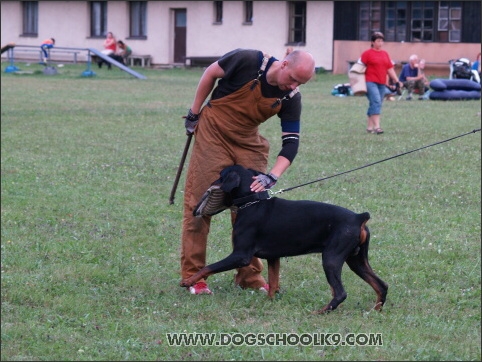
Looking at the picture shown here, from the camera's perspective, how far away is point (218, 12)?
44219 mm

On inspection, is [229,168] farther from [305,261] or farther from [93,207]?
[93,207]

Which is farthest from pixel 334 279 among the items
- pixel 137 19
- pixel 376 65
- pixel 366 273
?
pixel 137 19

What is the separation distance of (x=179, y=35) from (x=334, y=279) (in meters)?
40.3

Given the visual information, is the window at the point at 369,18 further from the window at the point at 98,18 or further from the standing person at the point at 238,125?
the standing person at the point at 238,125

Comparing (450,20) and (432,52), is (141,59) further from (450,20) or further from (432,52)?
(450,20)

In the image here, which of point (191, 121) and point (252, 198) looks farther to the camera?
point (191, 121)

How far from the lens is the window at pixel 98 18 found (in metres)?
46.8

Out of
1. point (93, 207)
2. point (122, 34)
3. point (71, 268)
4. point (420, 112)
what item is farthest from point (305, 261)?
point (122, 34)

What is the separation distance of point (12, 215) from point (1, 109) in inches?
507

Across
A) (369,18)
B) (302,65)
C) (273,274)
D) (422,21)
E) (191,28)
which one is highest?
(369,18)

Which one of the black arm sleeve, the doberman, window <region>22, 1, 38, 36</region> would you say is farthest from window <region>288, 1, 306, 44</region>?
the doberman

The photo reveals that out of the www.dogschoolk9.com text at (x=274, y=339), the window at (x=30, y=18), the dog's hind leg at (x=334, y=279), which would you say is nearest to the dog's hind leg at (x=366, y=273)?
the dog's hind leg at (x=334, y=279)

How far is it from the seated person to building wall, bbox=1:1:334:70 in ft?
41.0

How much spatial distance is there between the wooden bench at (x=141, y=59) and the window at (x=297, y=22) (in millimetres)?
7614
